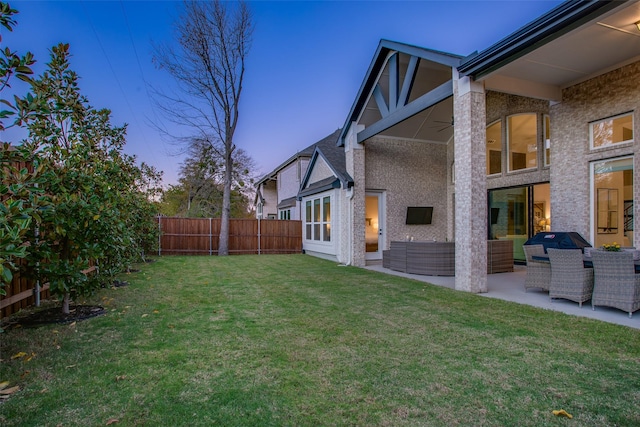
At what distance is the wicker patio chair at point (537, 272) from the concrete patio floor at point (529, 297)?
7.7 inches

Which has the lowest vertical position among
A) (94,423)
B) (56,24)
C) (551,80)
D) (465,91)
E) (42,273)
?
(94,423)

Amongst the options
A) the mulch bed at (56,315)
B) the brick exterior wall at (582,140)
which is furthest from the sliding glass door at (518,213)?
the mulch bed at (56,315)

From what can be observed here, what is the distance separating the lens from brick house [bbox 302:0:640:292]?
19.0ft

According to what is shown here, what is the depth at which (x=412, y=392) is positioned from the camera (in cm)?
257

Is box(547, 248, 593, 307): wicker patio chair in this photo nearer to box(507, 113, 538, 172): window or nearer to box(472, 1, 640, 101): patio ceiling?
box(472, 1, 640, 101): patio ceiling

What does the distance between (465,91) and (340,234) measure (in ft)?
20.3

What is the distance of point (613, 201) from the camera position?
22.6ft

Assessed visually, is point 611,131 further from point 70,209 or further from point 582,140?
point 70,209

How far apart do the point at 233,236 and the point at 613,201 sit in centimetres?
1337

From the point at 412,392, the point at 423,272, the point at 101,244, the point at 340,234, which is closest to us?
the point at 412,392

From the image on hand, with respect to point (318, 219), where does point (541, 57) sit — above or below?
above

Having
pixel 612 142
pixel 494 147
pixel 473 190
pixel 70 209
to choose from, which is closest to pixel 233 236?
pixel 494 147

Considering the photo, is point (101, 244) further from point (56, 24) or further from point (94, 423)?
point (56, 24)

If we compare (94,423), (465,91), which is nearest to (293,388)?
(94,423)
